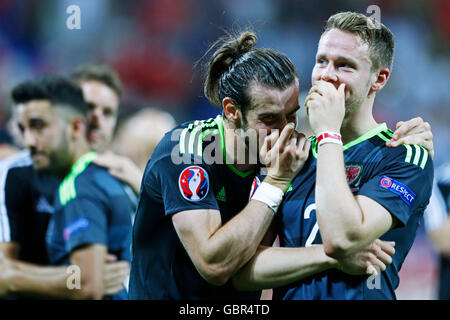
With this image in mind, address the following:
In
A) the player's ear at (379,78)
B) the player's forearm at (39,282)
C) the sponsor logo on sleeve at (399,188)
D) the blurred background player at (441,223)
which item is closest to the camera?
the sponsor logo on sleeve at (399,188)

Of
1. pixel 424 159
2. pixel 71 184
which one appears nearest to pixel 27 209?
pixel 71 184

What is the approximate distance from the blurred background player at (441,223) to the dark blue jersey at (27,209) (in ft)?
13.8

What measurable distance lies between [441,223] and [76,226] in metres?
4.25

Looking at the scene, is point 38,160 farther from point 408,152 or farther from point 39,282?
point 408,152

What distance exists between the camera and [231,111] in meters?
3.39

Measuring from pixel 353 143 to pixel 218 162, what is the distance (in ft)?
2.43

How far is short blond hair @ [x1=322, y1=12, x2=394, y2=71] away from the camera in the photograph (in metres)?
3.12

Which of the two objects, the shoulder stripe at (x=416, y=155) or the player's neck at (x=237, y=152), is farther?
the player's neck at (x=237, y=152)

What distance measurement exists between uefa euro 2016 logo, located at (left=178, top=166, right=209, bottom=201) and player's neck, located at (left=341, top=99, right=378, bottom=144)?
2.54 feet

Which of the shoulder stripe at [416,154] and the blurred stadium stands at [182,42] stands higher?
the blurred stadium stands at [182,42]

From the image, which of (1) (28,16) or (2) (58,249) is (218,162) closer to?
(2) (58,249)

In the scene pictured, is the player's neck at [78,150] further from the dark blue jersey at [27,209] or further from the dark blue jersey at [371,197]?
the dark blue jersey at [371,197]

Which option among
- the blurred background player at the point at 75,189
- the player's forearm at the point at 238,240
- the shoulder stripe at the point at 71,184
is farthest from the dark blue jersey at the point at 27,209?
the player's forearm at the point at 238,240

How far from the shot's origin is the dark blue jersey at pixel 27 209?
237 inches
